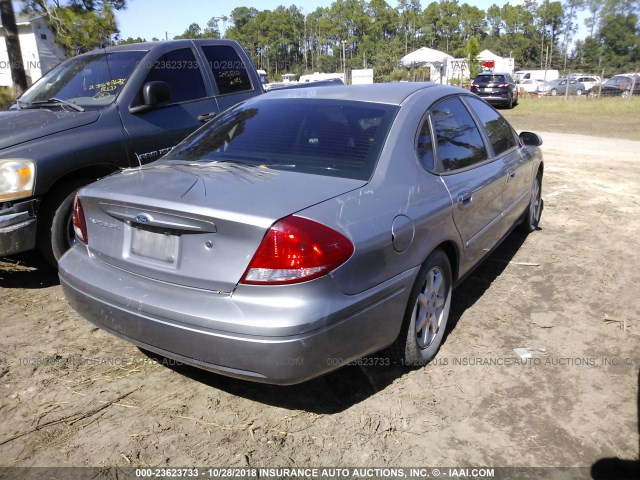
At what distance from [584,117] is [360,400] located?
817 inches

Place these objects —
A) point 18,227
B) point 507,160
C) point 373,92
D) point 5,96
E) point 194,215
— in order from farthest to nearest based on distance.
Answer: point 5,96 < point 507,160 < point 18,227 < point 373,92 < point 194,215

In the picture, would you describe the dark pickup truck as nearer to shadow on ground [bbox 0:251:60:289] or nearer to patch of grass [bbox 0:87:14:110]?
shadow on ground [bbox 0:251:60:289]

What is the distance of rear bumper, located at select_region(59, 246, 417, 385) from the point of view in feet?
7.52

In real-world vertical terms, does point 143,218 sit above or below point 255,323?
above

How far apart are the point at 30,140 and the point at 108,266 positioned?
1863mm

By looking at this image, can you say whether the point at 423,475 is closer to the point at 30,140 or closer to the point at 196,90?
the point at 30,140

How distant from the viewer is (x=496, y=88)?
25141 millimetres

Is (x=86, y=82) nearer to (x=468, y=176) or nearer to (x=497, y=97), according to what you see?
(x=468, y=176)

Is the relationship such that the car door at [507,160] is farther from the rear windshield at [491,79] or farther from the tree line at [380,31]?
the tree line at [380,31]

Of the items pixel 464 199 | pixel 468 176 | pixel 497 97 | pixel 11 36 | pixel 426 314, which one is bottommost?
pixel 497 97

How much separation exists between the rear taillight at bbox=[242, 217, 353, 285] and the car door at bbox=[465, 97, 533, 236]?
2.33 meters

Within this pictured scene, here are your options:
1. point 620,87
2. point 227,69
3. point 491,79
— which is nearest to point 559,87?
point 620,87

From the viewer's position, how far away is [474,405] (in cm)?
287

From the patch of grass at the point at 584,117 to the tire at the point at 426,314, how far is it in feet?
43.7
